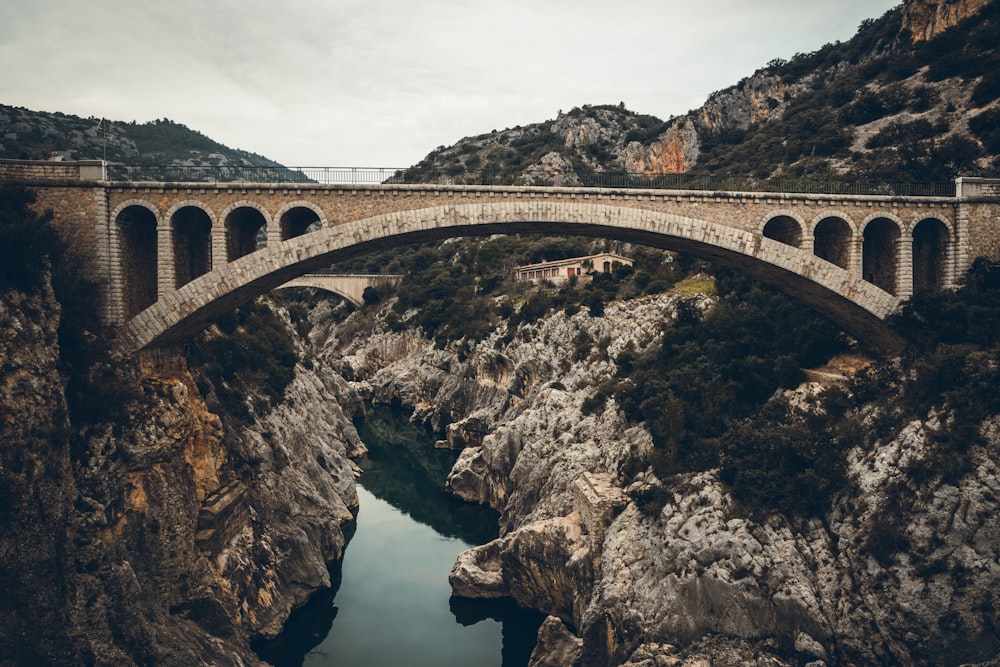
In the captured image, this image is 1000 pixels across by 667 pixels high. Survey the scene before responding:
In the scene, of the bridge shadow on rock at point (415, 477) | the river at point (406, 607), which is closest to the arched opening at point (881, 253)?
the river at point (406, 607)

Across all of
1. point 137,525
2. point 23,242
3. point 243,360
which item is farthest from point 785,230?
point 23,242

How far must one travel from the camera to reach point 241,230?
23672 mm

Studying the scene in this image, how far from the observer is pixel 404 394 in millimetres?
59094

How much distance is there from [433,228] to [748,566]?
15.0 meters

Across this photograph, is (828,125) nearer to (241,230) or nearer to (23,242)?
(241,230)

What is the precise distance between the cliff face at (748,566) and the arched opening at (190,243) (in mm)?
15675

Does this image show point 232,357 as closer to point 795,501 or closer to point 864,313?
point 795,501

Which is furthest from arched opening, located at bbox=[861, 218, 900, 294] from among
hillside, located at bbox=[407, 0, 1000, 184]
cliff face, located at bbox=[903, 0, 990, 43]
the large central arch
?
cliff face, located at bbox=[903, 0, 990, 43]

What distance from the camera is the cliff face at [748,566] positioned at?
16812 mm

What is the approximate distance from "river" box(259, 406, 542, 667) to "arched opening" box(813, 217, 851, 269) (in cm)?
1798

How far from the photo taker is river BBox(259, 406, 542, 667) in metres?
22.9

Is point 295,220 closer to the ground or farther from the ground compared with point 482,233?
farther from the ground

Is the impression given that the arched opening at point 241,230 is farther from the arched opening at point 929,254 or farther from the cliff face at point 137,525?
the arched opening at point 929,254

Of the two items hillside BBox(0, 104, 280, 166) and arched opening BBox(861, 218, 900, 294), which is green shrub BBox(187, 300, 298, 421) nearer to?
hillside BBox(0, 104, 280, 166)
